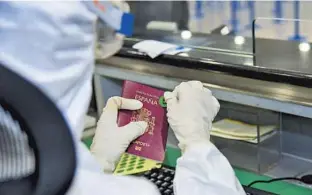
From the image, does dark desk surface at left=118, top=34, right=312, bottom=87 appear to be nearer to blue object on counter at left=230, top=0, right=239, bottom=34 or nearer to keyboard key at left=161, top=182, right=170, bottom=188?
keyboard key at left=161, top=182, right=170, bottom=188

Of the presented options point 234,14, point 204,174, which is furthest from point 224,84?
point 234,14

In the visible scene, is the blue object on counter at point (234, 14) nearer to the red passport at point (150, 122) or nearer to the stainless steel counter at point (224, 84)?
the stainless steel counter at point (224, 84)

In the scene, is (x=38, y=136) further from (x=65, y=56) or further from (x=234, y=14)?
(x=234, y=14)

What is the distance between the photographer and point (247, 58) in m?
1.51

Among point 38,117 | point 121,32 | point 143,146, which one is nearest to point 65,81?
point 38,117

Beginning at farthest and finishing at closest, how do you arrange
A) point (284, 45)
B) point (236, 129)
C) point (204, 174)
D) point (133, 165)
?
point (284, 45) → point (236, 129) → point (133, 165) → point (204, 174)

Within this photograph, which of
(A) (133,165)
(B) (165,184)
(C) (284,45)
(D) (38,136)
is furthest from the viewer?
(C) (284,45)

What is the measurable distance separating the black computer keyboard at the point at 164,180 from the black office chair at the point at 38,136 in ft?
1.97

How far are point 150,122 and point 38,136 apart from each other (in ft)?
2.42

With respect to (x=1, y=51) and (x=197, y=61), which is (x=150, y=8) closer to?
(x=197, y=61)

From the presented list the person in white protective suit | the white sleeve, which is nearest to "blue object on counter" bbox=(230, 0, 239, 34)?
the white sleeve

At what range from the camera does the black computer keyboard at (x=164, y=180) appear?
1252 mm

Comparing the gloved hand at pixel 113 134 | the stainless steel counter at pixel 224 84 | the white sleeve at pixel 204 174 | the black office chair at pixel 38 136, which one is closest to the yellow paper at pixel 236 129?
the stainless steel counter at pixel 224 84

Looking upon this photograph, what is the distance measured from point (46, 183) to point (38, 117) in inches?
3.6
